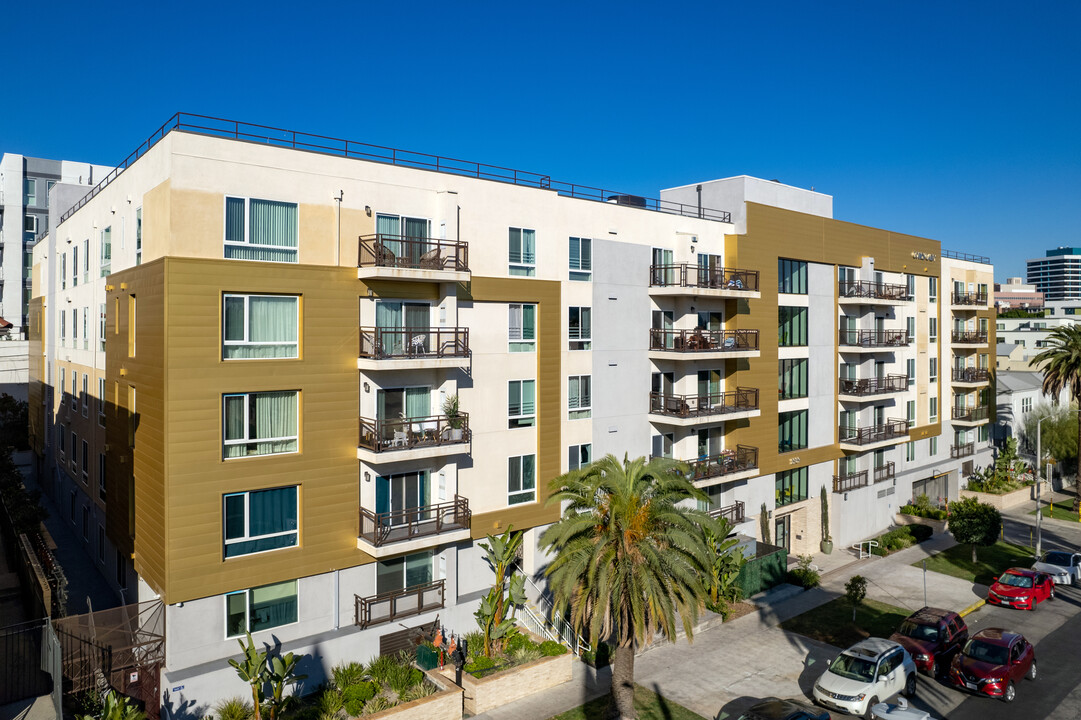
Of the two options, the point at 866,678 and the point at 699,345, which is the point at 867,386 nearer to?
the point at 699,345

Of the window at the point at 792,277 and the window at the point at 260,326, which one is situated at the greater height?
the window at the point at 792,277

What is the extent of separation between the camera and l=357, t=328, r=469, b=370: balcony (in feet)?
73.1

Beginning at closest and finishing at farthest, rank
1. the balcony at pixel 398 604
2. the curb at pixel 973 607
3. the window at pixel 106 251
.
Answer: the balcony at pixel 398 604 → the window at pixel 106 251 → the curb at pixel 973 607

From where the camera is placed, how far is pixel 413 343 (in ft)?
77.3

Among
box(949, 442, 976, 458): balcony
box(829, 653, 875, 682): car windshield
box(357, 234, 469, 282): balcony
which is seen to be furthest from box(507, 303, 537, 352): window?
box(949, 442, 976, 458): balcony

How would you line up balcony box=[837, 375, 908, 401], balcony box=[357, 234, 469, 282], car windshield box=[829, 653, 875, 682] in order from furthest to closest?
balcony box=[837, 375, 908, 401] → balcony box=[357, 234, 469, 282] → car windshield box=[829, 653, 875, 682]

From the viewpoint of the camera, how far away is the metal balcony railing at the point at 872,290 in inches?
1655

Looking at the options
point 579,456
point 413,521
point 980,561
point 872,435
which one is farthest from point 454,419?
point 980,561

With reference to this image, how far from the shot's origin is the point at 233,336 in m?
20.3

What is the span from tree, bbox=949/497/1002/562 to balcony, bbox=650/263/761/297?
17.9 meters

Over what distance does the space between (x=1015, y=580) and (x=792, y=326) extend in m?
15.4

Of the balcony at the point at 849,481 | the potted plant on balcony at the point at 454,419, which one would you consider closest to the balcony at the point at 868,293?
the balcony at the point at 849,481

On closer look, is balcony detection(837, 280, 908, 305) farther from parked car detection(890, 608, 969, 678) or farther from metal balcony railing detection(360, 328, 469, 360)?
metal balcony railing detection(360, 328, 469, 360)

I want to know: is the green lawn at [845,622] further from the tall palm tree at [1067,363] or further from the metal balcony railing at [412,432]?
the tall palm tree at [1067,363]
